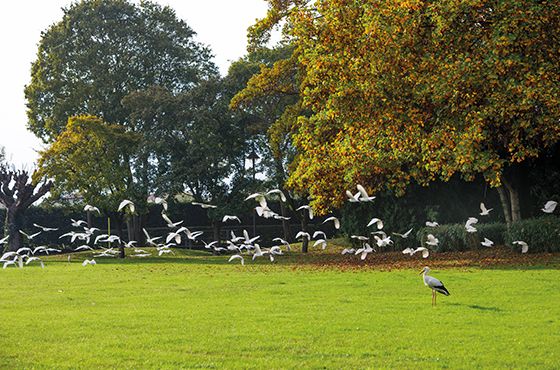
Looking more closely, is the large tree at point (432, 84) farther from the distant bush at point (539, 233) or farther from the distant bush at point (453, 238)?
the distant bush at point (453, 238)

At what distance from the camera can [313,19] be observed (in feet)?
87.5

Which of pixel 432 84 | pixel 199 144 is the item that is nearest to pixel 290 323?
pixel 432 84

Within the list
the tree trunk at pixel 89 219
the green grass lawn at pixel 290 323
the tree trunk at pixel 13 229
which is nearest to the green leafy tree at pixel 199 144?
the tree trunk at pixel 89 219

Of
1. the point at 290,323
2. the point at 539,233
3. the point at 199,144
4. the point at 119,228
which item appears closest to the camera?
the point at 290,323

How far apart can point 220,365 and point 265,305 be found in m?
5.27

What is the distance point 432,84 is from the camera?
21609 millimetres

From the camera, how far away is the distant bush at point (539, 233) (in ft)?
78.9

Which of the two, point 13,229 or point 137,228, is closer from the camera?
point 13,229

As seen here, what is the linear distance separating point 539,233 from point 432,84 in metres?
6.30

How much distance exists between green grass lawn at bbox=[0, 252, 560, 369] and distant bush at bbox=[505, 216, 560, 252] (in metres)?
5.10

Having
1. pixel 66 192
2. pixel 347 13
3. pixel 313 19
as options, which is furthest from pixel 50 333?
pixel 66 192

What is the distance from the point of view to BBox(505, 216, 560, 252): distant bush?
24.1 meters

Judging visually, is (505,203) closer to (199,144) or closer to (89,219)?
(199,144)

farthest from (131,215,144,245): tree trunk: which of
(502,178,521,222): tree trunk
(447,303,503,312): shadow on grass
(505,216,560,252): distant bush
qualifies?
(447,303,503,312): shadow on grass
